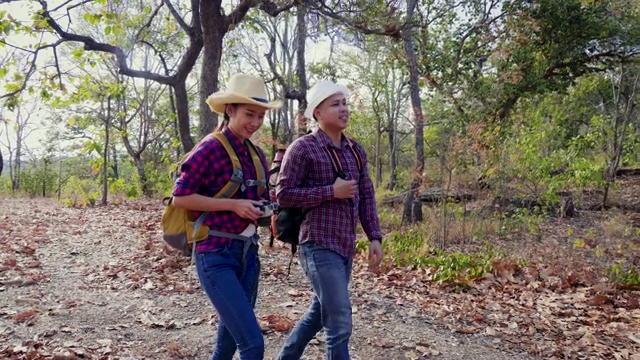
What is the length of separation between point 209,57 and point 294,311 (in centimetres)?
374

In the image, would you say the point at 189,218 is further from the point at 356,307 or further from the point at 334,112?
the point at 356,307

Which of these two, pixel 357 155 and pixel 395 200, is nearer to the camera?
pixel 357 155

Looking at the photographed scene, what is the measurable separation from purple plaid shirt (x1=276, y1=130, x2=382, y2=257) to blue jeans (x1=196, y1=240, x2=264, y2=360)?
41 centimetres

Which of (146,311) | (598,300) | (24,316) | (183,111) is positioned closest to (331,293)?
(146,311)

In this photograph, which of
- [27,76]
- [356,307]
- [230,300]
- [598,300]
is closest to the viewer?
[230,300]

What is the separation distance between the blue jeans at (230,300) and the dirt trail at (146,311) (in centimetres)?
163

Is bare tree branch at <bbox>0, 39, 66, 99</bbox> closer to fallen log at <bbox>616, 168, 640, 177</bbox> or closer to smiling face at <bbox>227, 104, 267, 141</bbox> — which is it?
smiling face at <bbox>227, 104, 267, 141</bbox>

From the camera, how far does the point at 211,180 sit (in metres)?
2.44

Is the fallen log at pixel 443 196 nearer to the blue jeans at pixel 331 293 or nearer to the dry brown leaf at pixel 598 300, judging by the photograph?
the dry brown leaf at pixel 598 300

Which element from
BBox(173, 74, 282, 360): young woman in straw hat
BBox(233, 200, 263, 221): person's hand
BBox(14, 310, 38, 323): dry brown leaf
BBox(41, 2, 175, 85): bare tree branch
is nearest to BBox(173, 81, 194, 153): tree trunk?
BBox(41, 2, 175, 85): bare tree branch

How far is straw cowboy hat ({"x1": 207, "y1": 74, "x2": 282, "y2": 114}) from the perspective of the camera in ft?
8.30

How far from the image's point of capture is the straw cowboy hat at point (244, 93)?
2531 millimetres

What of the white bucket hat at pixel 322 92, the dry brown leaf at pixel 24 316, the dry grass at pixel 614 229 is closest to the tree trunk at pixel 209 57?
the dry brown leaf at pixel 24 316

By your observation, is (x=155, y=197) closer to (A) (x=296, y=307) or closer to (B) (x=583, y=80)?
(A) (x=296, y=307)
